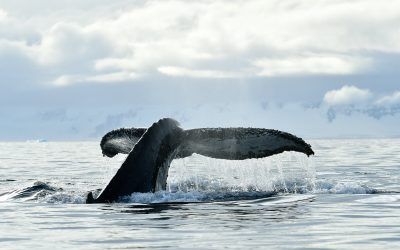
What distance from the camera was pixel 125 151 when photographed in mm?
14656

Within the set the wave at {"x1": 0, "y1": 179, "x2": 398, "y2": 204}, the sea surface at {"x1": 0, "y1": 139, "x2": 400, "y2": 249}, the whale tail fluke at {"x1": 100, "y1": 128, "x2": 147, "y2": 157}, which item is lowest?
the sea surface at {"x1": 0, "y1": 139, "x2": 400, "y2": 249}

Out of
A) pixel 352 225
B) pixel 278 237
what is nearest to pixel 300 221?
pixel 352 225

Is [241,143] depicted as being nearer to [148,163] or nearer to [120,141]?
[148,163]

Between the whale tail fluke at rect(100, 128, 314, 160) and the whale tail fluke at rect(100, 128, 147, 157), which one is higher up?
the whale tail fluke at rect(100, 128, 147, 157)

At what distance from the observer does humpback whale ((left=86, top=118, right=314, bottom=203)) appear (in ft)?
43.3

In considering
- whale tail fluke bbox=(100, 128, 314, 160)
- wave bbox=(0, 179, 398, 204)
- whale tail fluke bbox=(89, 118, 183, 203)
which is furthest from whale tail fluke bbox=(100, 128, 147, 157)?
wave bbox=(0, 179, 398, 204)

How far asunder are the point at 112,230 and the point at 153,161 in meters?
3.07

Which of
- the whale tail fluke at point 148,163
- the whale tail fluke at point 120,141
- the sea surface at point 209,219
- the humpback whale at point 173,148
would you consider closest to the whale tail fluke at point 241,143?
the humpback whale at point 173,148

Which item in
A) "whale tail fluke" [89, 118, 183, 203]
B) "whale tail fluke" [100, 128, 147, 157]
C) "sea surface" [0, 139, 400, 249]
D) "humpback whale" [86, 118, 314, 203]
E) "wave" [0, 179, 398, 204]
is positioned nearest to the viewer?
"sea surface" [0, 139, 400, 249]

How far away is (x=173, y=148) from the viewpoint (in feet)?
46.4

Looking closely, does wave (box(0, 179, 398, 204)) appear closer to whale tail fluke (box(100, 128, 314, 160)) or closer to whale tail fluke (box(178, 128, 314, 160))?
whale tail fluke (box(100, 128, 314, 160))

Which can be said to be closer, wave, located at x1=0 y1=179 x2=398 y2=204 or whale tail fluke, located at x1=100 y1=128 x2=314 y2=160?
whale tail fluke, located at x1=100 y1=128 x2=314 y2=160

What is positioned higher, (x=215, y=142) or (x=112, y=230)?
(x=215, y=142)

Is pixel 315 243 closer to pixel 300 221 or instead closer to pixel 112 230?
pixel 300 221
